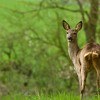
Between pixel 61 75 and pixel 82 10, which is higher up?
pixel 82 10

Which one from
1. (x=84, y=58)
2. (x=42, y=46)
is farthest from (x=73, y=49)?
(x=42, y=46)

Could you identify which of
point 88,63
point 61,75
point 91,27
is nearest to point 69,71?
point 61,75

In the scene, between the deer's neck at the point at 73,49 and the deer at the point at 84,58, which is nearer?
the deer at the point at 84,58

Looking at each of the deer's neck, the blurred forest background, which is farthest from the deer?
the blurred forest background

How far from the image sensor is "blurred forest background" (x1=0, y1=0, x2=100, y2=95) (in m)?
16.3

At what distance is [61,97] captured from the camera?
8.88 m

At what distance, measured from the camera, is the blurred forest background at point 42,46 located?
16.3 meters

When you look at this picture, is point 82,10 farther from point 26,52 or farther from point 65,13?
point 26,52

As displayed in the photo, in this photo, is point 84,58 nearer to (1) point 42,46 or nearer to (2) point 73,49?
(2) point 73,49

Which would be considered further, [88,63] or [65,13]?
[65,13]

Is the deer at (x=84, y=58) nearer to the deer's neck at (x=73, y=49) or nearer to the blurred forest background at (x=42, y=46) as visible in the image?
the deer's neck at (x=73, y=49)

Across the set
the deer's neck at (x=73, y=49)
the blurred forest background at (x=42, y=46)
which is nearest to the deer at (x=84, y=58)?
the deer's neck at (x=73, y=49)

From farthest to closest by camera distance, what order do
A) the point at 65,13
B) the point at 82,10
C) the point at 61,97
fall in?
the point at 65,13, the point at 82,10, the point at 61,97

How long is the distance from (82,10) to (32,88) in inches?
103
